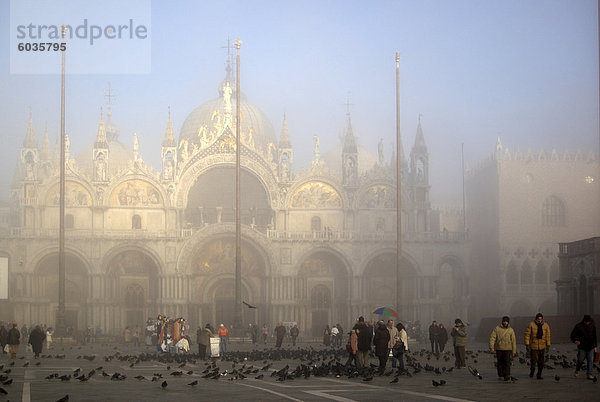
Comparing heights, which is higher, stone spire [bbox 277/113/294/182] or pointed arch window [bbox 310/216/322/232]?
stone spire [bbox 277/113/294/182]

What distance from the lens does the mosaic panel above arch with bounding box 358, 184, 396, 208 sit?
6247 cm

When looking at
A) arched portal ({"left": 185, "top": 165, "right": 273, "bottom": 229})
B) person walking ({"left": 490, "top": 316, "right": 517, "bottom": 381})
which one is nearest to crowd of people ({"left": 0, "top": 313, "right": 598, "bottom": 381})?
person walking ({"left": 490, "top": 316, "right": 517, "bottom": 381})

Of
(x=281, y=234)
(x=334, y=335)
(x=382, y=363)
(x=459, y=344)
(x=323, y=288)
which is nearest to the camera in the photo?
(x=382, y=363)

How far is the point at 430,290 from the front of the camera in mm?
60688

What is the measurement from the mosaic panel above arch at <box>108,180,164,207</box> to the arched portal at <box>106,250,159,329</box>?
3252 mm

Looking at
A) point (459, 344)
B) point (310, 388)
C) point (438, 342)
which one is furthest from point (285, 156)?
point (310, 388)

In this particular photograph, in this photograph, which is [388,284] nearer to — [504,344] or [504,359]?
[504,359]

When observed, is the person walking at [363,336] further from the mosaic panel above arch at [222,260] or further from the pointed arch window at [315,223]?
the pointed arch window at [315,223]

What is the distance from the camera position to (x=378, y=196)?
6253 cm

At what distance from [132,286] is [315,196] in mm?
13198

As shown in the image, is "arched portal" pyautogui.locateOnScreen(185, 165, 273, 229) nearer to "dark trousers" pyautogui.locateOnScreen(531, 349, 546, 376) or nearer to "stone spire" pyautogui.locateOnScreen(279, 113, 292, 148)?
"stone spire" pyautogui.locateOnScreen(279, 113, 292, 148)

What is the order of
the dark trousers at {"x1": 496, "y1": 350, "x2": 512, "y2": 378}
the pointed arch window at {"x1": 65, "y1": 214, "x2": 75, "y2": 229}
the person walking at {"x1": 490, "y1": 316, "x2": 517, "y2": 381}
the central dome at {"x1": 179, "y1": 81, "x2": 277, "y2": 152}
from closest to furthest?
the person walking at {"x1": 490, "y1": 316, "x2": 517, "y2": 381}, the dark trousers at {"x1": 496, "y1": 350, "x2": 512, "y2": 378}, the pointed arch window at {"x1": 65, "y1": 214, "x2": 75, "y2": 229}, the central dome at {"x1": 179, "y1": 81, "x2": 277, "y2": 152}

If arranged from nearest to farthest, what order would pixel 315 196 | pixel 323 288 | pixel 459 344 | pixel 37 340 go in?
1. pixel 459 344
2. pixel 37 340
3. pixel 315 196
4. pixel 323 288

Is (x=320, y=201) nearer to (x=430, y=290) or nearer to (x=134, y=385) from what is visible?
(x=430, y=290)
